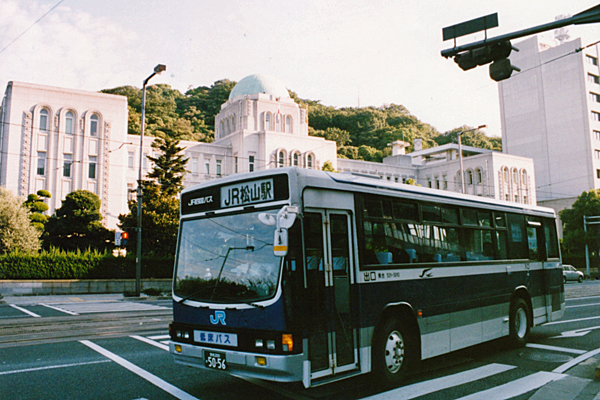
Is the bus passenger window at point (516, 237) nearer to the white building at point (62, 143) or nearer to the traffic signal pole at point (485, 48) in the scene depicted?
the traffic signal pole at point (485, 48)

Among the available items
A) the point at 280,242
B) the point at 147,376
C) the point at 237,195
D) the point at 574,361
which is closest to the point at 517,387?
the point at 574,361

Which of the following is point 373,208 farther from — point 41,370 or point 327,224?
point 41,370

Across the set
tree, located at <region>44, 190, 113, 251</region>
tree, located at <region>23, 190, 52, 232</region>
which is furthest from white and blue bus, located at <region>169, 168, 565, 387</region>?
tree, located at <region>44, 190, 113, 251</region>

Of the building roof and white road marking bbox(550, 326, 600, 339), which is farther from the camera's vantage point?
the building roof

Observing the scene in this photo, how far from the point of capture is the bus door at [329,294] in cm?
568

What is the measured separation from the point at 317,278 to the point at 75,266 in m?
27.7

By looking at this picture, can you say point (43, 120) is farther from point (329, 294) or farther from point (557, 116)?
point (557, 116)

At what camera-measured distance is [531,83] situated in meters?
77.5

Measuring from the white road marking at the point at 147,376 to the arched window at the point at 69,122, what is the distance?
1713 inches

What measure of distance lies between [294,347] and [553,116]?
81122mm

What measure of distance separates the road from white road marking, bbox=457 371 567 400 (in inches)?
0.5

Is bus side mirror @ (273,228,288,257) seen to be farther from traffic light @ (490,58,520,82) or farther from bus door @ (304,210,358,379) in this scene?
traffic light @ (490,58,520,82)

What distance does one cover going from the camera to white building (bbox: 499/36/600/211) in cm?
7144

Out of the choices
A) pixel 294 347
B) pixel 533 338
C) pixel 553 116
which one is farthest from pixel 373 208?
pixel 553 116
